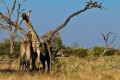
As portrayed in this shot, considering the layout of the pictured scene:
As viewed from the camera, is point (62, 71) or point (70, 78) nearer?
point (70, 78)

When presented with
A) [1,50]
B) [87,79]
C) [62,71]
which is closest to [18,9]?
[1,50]

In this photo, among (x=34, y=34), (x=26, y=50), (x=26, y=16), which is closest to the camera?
(x=26, y=16)

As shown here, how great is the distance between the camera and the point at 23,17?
16.2 m

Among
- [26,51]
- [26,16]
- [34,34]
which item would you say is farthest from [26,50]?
[26,16]

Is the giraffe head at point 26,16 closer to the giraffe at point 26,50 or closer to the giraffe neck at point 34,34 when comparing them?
the giraffe neck at point 34,34

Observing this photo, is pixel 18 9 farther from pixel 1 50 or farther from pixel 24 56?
pixel 24 56

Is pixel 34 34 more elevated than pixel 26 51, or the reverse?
pixel 34 34

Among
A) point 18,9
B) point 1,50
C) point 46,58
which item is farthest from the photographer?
point 18,9

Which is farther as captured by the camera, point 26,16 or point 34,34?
point 34,34

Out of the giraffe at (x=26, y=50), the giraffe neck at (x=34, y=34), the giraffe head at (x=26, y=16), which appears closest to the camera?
the giraffe head at (x=26, y=16)

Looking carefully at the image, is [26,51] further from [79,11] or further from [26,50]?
[79,11]

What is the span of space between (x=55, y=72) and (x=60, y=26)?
1.84 metres

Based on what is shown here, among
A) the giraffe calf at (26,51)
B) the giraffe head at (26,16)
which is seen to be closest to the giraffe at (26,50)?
the giraffe calf at (26,51)

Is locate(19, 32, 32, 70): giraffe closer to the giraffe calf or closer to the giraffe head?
the giraffe calf
